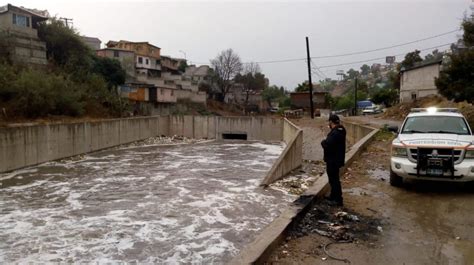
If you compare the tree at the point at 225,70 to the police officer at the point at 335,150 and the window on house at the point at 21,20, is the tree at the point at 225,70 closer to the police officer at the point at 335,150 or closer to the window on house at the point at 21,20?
the window on house at the point at 21,20

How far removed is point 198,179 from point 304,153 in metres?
6.95

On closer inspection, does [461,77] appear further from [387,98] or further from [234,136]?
[387,98]

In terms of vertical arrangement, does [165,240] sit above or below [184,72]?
below

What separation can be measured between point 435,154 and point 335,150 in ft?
6.96

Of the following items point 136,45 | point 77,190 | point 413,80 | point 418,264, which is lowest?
point 77,190

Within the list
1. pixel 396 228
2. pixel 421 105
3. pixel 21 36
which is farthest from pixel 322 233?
pixel 21 36

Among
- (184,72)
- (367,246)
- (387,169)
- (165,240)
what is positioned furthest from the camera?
(184,72)

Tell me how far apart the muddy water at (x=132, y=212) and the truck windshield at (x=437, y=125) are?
3992mm

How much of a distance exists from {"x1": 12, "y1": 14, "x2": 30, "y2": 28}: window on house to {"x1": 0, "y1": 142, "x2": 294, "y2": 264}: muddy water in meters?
22.3

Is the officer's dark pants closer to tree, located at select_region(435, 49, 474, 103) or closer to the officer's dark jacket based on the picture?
the officer's dark jacket

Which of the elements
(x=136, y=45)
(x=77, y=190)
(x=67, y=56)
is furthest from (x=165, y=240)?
(x=136, y=45)

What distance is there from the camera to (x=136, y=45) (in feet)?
204

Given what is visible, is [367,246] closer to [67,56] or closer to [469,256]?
[469,256]

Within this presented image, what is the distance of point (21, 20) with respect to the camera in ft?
123
